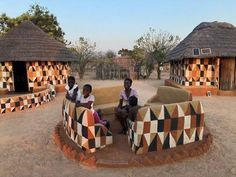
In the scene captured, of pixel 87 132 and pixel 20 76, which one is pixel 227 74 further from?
pixel 20 76

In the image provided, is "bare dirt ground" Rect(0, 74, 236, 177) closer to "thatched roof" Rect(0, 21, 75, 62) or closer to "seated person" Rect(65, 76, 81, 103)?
"seated person" Rect(65, 76, 81, 103)

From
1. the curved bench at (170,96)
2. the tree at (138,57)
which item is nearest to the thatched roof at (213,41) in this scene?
the curved bench at (170,96)

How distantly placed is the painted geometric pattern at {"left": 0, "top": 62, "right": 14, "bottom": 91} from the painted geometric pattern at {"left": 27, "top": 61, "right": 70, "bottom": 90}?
0.95m

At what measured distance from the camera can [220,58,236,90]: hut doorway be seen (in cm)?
1188

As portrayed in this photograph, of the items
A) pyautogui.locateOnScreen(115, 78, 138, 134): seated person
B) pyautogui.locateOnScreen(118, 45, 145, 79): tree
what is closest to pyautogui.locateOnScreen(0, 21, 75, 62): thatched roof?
pyautogui.locateOnScreen(115, 78, 138, 134): seated person

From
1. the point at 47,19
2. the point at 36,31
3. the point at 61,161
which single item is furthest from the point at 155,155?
the point at 47,19

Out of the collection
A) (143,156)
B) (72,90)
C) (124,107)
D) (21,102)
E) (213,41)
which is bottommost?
(143,156)

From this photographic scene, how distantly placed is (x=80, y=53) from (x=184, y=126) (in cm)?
1960

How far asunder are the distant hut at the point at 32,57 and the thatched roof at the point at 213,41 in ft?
20.7

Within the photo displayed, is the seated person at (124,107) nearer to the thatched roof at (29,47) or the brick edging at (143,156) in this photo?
the brick edging at (143,156)

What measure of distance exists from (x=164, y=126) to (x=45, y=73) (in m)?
9.36

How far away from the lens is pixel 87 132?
3979 millimetres

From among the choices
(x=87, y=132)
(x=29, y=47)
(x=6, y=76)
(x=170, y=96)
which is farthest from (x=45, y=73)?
(x=87, y=132)

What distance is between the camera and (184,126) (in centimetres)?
425
